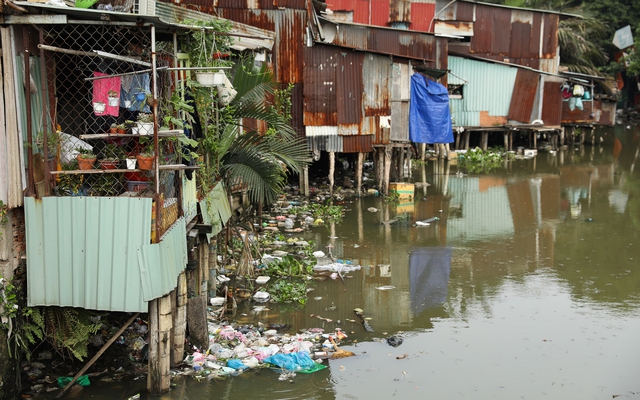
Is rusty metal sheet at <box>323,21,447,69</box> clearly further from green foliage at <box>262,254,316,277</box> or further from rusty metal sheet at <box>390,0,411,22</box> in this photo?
green foliage at <box>262,254,316,277</box>

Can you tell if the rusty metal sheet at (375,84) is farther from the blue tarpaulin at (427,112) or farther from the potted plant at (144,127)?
the potted plant at (144,127)

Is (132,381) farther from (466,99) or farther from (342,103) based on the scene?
(466,99)

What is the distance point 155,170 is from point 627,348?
5.88m

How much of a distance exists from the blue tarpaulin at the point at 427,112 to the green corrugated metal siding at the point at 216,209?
10.5m

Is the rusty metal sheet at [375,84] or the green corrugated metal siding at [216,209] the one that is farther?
the rusty metal sheet at [375,84]

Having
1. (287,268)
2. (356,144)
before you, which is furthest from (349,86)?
(287,268)

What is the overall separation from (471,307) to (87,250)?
5.55m

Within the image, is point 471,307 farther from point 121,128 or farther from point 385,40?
point 385,40

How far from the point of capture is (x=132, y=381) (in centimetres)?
707

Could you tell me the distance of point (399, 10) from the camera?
25.5 m

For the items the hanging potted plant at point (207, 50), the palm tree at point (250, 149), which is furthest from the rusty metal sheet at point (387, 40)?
the hanging potted plant at point (207, 50)

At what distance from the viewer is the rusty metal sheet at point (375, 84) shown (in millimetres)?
17156

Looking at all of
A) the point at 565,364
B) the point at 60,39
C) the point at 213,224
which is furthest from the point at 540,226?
the point at 60,39

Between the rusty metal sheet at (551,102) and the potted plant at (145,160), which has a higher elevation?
the rusty metal sheet at (551,102)
